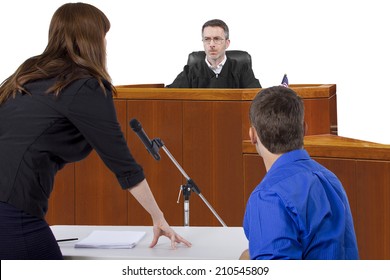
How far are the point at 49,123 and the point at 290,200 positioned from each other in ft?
2.56

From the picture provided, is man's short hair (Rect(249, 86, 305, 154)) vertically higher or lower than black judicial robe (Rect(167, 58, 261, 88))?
lower

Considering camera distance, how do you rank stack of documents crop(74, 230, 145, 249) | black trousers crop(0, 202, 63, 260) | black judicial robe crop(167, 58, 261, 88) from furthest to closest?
black judicial robe crop(167, 58, 261, 88) < stack of documents crop(74, 230, 145, 249) < black trousers crop(0, 202, 63, 260)

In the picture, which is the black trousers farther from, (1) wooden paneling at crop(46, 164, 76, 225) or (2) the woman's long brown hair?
(1) wooden paneling at crop(46, 164, 76, 225)

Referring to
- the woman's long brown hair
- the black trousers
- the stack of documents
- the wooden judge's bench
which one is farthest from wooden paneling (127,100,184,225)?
the black trousers

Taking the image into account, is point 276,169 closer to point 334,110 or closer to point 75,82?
point 75,82

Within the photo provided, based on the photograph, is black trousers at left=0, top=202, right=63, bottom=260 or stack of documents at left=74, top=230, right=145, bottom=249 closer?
black trousers at left=0, top=202, right=63, bottom=260

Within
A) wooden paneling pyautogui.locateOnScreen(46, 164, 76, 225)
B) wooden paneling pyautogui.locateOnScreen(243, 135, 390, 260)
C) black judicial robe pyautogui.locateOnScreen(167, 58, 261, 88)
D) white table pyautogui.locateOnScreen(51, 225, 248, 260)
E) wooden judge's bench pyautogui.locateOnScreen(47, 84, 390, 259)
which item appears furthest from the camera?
black judicial robe pyautogui.locateOnScreen(167, 58, 261, 88)

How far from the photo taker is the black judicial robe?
18.5 feet

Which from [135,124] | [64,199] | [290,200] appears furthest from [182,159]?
[290,200]

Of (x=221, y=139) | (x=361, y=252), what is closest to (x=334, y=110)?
(x=221, y=139)

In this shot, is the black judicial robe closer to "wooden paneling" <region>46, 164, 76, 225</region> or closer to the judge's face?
the judge's face

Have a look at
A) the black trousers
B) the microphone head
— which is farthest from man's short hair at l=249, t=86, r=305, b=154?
A: the microphone head

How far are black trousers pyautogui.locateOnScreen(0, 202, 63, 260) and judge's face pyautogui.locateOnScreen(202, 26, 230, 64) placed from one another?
3.59 metres

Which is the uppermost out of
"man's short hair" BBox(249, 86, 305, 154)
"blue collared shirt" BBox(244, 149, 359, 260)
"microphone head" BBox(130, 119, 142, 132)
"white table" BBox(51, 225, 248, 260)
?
"man's short hair" BBox(249, 86, 305, 154)
